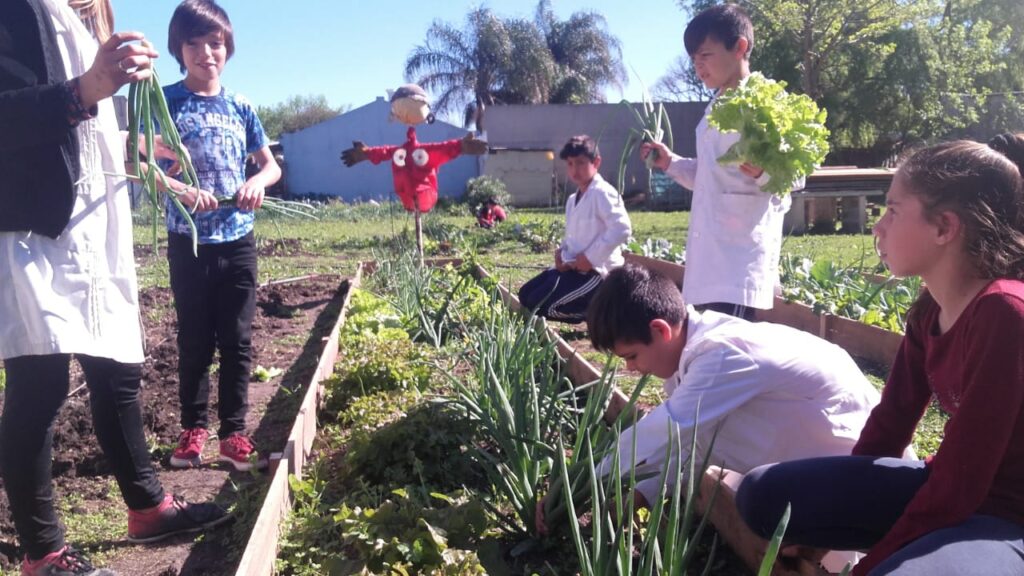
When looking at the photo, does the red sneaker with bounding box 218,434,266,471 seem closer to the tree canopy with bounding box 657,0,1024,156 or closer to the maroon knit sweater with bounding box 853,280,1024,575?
the maroon knit sweater with bounding box 853,280,1024,575

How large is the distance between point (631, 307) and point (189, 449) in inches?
75.9

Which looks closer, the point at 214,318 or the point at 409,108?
the point at 214,318

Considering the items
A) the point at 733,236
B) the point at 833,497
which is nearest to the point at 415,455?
the point at 833,497

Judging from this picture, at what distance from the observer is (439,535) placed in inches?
77.5

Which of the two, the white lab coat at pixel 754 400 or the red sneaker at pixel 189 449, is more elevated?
the white lab coat at pixel 754 400

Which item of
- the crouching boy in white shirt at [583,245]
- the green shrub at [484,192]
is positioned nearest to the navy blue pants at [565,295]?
the crouching boy in white shirt at [583,245]

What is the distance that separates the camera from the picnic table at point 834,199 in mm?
12570

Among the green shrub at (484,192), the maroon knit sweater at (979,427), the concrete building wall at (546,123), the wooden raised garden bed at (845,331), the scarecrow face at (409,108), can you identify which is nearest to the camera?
the maroon knit sweater at (979,427)

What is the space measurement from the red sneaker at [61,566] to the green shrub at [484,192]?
59.5ft

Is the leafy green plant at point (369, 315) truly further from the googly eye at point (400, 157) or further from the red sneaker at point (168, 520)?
the googly eye at point (400, 157)

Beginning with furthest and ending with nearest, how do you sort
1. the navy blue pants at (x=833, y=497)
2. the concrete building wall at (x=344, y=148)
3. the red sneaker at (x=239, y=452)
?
1. the concrete building wall at (x=344, y=148)
2. the red sneaker at (x=239, y=452)
3. the navy blue pants at (x=833, y=497)

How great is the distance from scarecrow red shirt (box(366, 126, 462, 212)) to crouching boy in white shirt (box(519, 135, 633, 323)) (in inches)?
114

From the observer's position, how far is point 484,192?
820 inches

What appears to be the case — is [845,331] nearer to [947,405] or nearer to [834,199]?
[947,405]
